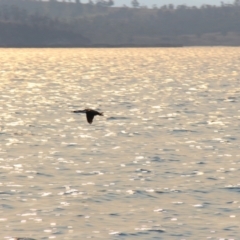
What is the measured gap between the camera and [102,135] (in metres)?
50.9

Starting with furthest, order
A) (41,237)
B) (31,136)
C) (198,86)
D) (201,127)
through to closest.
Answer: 1. (198,86)
2. (201,127)
3. (31,136)
4. (41,237)

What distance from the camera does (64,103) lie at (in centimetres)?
7869

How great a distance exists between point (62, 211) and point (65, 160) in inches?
440

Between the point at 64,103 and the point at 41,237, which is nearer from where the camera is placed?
the point at 41,237

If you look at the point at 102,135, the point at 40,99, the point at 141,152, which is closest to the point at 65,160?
the point at 141,152

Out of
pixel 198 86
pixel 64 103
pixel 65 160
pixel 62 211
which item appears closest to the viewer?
pixel 62 211

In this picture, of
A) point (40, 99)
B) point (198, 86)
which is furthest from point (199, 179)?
point (198, 86)

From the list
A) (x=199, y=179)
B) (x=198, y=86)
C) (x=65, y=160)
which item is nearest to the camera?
(x=199, y=179)

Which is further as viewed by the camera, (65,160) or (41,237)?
(65,160)

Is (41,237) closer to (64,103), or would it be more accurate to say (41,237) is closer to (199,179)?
(199,179)

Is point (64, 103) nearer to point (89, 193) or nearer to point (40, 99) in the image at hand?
point (40, 99)

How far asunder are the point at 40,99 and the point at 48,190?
51556mm

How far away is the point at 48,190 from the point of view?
32.8 meters

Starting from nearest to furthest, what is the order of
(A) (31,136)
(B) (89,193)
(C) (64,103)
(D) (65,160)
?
1. (B) (89,193)
2. (D) (65,160)
3. (A) (31,136)
4. (C) (64,103)
